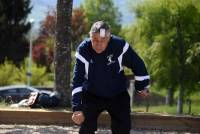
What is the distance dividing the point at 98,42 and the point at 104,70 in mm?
329

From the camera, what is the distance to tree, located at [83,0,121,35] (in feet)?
148

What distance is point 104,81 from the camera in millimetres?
5988

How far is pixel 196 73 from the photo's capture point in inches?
736

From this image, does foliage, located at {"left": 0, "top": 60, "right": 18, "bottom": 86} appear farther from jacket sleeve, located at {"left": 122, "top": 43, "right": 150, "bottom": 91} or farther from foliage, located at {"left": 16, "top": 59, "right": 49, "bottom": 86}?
jacket sleeve, located at {"left": 122, "top": 43, "right": 150, "bottom": 91}

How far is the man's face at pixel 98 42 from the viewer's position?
226 inches

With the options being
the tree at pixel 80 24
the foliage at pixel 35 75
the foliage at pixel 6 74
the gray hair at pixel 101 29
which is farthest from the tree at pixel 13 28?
the gray hair at pixel 101 29

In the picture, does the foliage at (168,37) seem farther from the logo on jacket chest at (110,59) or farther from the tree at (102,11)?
the tree at (102,11)

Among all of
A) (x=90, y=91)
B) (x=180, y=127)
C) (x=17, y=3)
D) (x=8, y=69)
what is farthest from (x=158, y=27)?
(x=17, y=3)

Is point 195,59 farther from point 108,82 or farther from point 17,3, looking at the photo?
point 17,3

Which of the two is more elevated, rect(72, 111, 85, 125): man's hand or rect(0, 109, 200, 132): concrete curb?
rect(72, 111, 85, 125): man's hand

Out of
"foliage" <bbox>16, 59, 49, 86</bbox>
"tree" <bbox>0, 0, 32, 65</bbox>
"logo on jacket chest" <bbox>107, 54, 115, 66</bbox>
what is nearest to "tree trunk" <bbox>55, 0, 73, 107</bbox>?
"logo on jacket chest" <bbox>107, 54, 115, 66</bbox>

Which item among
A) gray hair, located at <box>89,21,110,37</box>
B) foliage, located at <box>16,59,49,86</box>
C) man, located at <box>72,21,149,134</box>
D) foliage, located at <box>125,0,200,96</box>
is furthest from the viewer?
foliage, located at <box>16,59,49,86</box>

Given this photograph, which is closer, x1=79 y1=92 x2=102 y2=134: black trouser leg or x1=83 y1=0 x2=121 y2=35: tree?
x1=79 y1=92 x2=102 y2=134: black trouser leg

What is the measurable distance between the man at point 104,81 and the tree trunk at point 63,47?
14.3 feet
